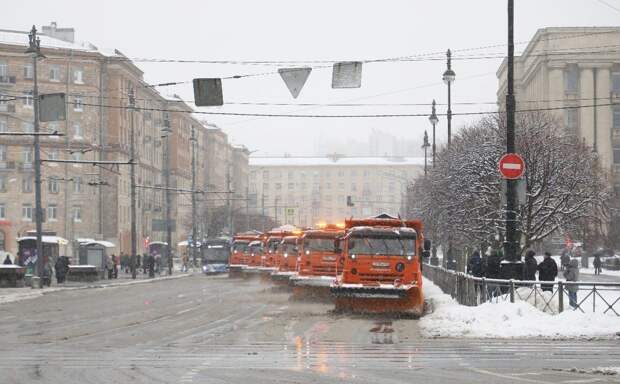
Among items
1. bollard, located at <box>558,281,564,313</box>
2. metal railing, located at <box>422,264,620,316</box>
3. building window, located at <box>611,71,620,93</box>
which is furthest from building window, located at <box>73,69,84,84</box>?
bollard, located at <box>558,281,564,313</box>

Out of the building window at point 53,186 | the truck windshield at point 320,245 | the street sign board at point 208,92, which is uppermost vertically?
the street sign board at point 208,92

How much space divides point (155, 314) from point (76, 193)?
74.5 metres

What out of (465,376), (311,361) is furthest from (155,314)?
(465,376)

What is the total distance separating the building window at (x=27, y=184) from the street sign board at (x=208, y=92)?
71601mm

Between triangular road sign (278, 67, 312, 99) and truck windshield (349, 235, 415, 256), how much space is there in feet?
14.2

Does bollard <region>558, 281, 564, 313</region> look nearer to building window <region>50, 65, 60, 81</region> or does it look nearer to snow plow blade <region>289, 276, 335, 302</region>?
snow plow blade <region>289, 276, 335, 302</region>

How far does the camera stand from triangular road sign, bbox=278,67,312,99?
2864 cm

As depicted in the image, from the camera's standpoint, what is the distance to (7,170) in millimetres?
98500

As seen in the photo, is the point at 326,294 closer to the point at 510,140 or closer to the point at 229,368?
the point at 510,140

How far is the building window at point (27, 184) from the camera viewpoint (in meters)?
98.6

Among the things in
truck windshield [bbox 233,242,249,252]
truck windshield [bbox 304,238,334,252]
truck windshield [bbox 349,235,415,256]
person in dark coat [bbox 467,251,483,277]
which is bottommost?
truck windshield [bbox 233,242,249,252]

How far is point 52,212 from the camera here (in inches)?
3907

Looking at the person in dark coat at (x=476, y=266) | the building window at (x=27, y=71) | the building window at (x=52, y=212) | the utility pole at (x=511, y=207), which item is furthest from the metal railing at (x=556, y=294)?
the building window at (x=27, y=71)

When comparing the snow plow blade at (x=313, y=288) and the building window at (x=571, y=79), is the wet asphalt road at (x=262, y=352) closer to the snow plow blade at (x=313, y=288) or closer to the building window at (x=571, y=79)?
the snow plow blade at (x=313, y=288)
